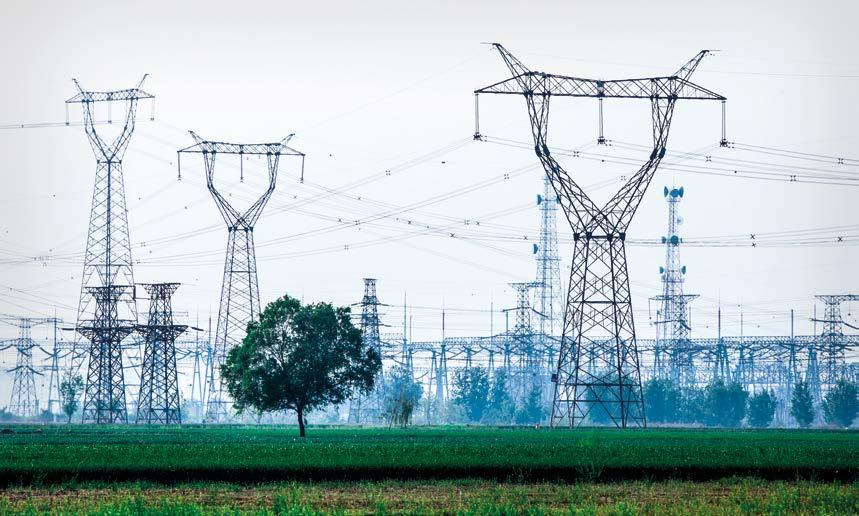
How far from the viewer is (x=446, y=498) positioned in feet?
114

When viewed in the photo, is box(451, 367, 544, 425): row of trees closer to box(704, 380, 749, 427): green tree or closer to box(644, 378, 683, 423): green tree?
box(644, 378, 683, 423): green tree

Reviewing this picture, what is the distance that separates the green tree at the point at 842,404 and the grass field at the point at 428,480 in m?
97.8

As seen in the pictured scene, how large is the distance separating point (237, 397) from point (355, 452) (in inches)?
1457

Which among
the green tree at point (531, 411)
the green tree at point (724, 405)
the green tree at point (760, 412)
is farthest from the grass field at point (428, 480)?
the green tree at point (531, 411)

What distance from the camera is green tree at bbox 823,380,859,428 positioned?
146250 millimetres

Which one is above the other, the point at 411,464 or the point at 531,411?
the point at 411,464

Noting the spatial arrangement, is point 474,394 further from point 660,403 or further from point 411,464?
point 411,464

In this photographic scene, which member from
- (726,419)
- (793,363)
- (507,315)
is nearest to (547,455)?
(726,419)

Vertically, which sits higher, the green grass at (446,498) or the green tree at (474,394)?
the green grass at (446,498)

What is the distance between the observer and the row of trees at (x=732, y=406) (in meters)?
147

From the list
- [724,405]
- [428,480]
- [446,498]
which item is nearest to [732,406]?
[724,405]

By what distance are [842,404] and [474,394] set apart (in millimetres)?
51125

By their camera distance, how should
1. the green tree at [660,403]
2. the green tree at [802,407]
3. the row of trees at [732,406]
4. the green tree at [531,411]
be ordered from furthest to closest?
the green tree at [531,411], the green tree at [660,403], the row of trees at [732,406], the green tree at [802,407]

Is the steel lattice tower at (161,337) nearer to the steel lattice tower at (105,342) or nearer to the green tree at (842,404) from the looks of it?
the steel lattice tower at (105,342)
